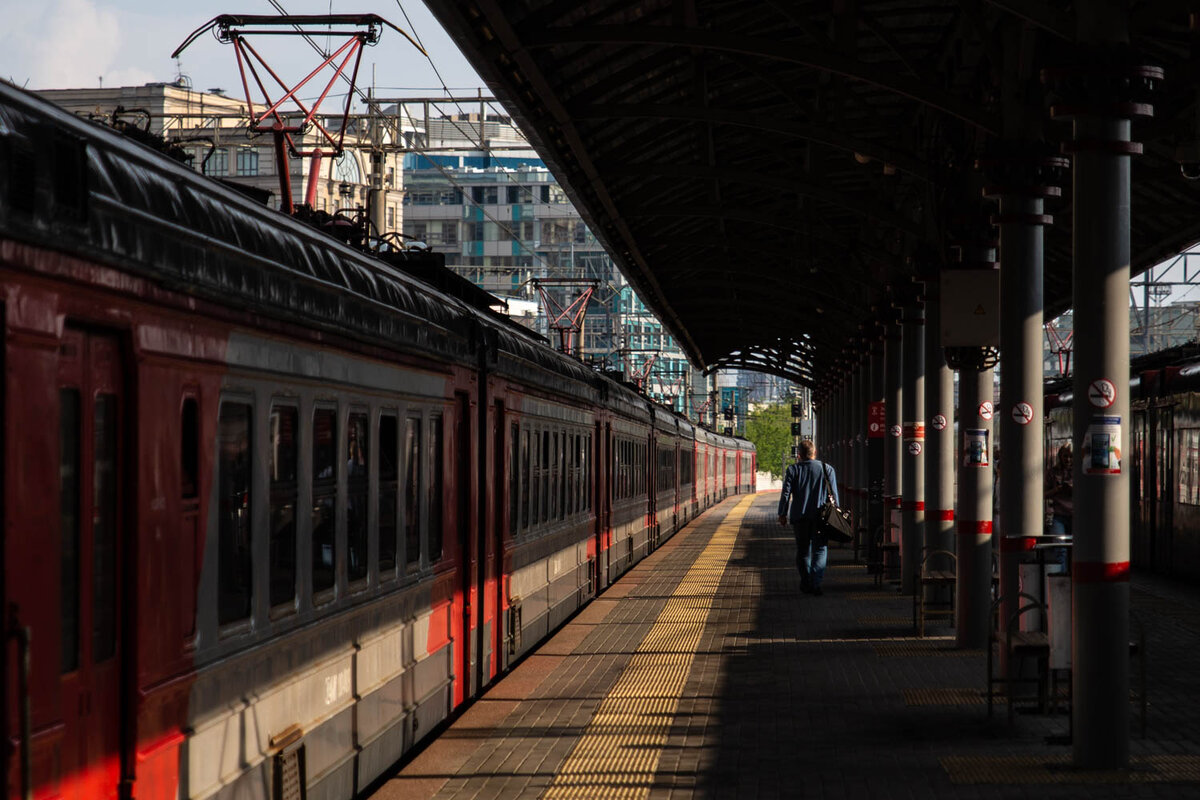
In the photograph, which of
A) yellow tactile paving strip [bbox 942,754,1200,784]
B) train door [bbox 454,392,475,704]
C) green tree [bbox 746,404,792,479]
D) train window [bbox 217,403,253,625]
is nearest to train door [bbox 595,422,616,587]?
train door [bbox 454,392,475,704]

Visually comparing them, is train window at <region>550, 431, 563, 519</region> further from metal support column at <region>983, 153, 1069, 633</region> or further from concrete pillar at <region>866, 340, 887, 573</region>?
concrete pillar at <region>866, 340, 887, 573</region>

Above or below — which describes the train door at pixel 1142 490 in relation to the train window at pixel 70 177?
below

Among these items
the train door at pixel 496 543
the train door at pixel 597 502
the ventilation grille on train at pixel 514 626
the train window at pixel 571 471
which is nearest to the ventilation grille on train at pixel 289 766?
the train door at pixel 496 543

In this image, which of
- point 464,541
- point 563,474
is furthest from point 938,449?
point 464,541

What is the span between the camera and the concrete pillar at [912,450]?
62.7ft

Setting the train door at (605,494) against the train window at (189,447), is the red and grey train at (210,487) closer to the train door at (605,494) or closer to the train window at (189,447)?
the train window at (189,447)

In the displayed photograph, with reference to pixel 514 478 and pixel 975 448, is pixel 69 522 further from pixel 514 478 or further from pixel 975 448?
pixel 975 448

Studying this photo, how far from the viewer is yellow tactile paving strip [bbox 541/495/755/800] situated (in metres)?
8.16

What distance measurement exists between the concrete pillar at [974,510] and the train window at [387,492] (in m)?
6.50

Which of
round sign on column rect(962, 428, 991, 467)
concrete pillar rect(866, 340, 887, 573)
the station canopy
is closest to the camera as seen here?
the station canopy

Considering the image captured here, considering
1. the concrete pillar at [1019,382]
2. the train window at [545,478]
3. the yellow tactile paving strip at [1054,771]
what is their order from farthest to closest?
the train window at [545,478] < the concrete pillar at [1019,382] < the yellow tactile paving strip at [1054,771]

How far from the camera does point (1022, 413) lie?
11.3m

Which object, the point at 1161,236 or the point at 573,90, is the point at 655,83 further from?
the point at 1161,236

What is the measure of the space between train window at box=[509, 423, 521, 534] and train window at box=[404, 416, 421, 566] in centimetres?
330
